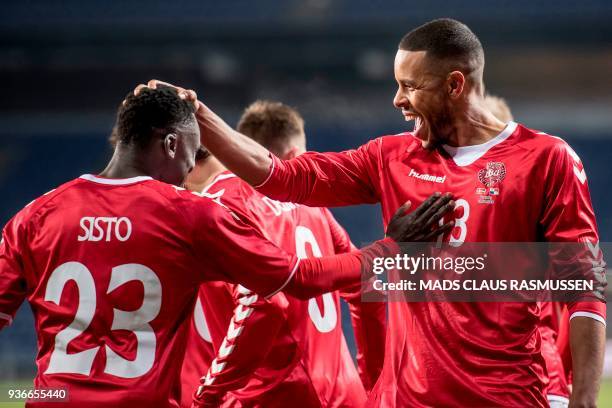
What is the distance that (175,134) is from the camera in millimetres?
2807

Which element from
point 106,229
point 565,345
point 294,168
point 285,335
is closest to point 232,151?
point 294,168

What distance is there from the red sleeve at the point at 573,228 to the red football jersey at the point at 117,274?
953mm

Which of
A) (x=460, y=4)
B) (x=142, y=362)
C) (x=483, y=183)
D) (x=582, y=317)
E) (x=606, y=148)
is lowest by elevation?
(x=142, y=362)

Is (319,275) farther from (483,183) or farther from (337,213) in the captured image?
(337,213)

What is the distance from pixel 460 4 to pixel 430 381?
1430 centimetres

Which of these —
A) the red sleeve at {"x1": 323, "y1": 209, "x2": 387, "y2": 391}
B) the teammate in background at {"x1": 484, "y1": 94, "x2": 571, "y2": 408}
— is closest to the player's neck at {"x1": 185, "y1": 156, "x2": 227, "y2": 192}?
the red sleeve at {"x1": 323, "y1": 209, "x2": 387, "y2": 391}

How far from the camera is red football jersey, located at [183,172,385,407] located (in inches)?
137

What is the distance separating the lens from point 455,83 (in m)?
2.98

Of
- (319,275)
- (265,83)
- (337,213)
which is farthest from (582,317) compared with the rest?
(265,83)

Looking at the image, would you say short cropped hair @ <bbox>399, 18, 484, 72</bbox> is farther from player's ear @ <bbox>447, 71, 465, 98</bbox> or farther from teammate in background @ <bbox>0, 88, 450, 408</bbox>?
teammate in background @ <bbox>0, 88, 450, 408</bbox>

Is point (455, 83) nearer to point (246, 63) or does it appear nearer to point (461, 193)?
point (461, 193)

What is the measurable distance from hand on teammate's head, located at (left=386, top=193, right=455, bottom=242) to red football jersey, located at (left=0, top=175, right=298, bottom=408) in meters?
0.47

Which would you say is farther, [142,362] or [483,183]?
[483,183]

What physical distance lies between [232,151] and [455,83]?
832 mm
